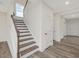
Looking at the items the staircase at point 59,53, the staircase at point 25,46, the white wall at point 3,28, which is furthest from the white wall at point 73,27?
the white wall at point 3,28

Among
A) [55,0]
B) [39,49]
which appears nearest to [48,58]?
[39,49]

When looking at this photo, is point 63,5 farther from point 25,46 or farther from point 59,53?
point 25,46

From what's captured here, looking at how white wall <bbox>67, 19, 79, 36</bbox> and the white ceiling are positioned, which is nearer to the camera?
the white ceiling

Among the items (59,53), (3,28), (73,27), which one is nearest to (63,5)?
(59,53)

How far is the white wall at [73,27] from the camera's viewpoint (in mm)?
10047

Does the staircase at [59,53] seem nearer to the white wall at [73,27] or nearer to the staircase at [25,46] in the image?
the staircase at [25,46]

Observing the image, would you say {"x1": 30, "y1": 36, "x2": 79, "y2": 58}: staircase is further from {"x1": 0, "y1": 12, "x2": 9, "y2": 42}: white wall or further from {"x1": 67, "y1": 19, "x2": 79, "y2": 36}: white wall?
{"x1": 67, "y1": 19, "x2": 79, "y2": 36}: white wall

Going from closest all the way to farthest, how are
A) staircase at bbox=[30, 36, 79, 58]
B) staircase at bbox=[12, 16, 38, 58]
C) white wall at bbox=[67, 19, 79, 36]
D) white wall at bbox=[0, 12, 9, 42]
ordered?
1. staircase at bbox=[12, 16, 38, 58]
2. staircase at bbox=[30, 36, 79, 58]
3. white wall at bbox=[0, 12, 9, 42]
4. white wall at bbox=[67, 19, 79, 36]

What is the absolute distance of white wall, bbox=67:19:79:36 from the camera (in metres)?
10.0

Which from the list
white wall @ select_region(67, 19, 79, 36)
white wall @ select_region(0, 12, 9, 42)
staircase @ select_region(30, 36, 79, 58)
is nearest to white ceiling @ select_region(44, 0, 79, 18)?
staircase @ select_region(30, 36, 79, 58)

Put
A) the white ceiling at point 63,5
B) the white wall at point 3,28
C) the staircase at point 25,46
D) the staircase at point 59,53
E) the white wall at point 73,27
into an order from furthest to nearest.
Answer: the white wall at point 73,27 → the white wall at point 3,28 → the white ceiling at point 63,5 → the staircase at point 59,53 → the staircase at point 25,46

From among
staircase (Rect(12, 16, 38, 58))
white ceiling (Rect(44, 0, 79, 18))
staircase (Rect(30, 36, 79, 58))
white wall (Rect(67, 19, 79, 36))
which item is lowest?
staircase (Rect(30, 36, 79, 58))

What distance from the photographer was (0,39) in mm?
5695

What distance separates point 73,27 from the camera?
10.4 m
